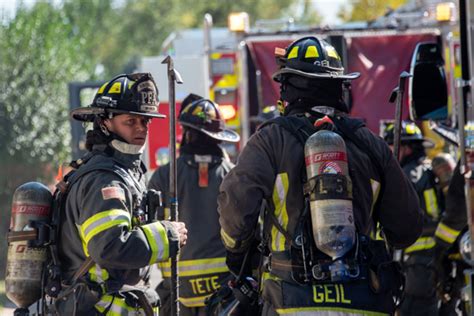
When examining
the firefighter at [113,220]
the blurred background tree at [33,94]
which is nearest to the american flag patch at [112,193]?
the firefighter at [113,220]

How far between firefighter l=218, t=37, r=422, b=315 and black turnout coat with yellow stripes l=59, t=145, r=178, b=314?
374 millimetres

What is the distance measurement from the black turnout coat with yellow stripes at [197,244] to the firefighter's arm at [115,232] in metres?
1.93

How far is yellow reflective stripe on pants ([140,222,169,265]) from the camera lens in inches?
193

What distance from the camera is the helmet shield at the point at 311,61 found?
4930 mm

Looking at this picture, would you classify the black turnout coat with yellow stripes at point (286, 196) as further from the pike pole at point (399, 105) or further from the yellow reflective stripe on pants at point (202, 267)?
the yellow reflective stripe on pants at point (202, 267)

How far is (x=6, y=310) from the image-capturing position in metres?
11.2

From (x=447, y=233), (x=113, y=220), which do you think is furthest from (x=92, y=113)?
(x=447, y=233)

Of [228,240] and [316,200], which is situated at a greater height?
[316,200]

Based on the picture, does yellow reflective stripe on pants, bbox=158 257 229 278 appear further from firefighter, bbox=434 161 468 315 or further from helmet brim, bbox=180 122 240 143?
firefighter, bbox=434 161 468 315

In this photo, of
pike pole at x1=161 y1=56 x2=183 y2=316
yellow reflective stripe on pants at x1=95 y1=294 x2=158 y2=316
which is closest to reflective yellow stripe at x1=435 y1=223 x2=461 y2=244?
pike pole at x1=161 y1=56 x2=183 y2=316

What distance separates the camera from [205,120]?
726cm

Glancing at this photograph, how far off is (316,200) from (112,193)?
0.95 m

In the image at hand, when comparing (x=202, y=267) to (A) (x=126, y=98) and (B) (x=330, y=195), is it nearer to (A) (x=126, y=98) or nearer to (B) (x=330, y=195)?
(A) (x=126, y=98)

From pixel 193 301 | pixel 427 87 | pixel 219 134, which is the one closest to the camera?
pixel 427 87
